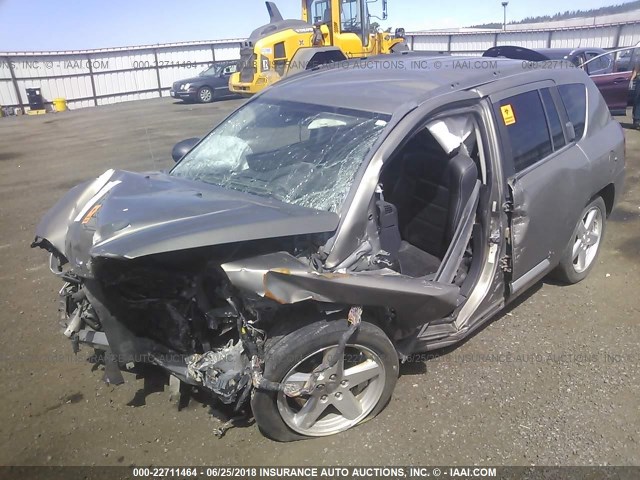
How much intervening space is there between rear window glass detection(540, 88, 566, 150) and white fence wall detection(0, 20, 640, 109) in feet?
71.4

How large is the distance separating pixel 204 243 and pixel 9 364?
215cm

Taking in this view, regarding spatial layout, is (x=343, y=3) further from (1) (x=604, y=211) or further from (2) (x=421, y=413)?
(2) (x=421, y=413)

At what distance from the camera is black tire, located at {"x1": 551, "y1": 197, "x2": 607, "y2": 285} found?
12.4 feet

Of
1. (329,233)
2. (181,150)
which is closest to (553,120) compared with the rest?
(329,233)

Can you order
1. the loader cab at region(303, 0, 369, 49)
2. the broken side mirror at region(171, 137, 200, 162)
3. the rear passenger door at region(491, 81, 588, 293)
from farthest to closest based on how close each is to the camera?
the loader cab at region(303, 0, 369, 49) < the broken side mirror at region(171, 137, 200, 162) < the rear passenger door at region(491, 81, 588, 293)

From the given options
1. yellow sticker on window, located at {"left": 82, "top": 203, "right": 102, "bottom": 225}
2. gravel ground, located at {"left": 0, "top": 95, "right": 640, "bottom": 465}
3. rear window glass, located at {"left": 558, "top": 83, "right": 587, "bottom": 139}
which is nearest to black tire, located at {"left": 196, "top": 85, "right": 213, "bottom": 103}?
gravel ground, located at {"left": 0, "top": 95, "right": 640, "bottom": 465}

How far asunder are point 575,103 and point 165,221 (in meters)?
3.31

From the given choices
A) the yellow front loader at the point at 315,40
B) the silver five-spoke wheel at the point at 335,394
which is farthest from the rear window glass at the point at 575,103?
the yellow front loader at the point at 315,40

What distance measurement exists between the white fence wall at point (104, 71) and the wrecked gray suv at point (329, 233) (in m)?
21.8

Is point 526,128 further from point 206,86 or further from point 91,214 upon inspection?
point 206,86

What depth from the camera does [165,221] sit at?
2.28 metres

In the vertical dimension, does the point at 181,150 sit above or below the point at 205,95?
above

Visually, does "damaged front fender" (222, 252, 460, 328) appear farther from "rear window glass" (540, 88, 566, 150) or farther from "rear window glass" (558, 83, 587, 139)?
"rear window glass" (558, 83, 587, 139)

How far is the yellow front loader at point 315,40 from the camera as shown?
43.4 feet
